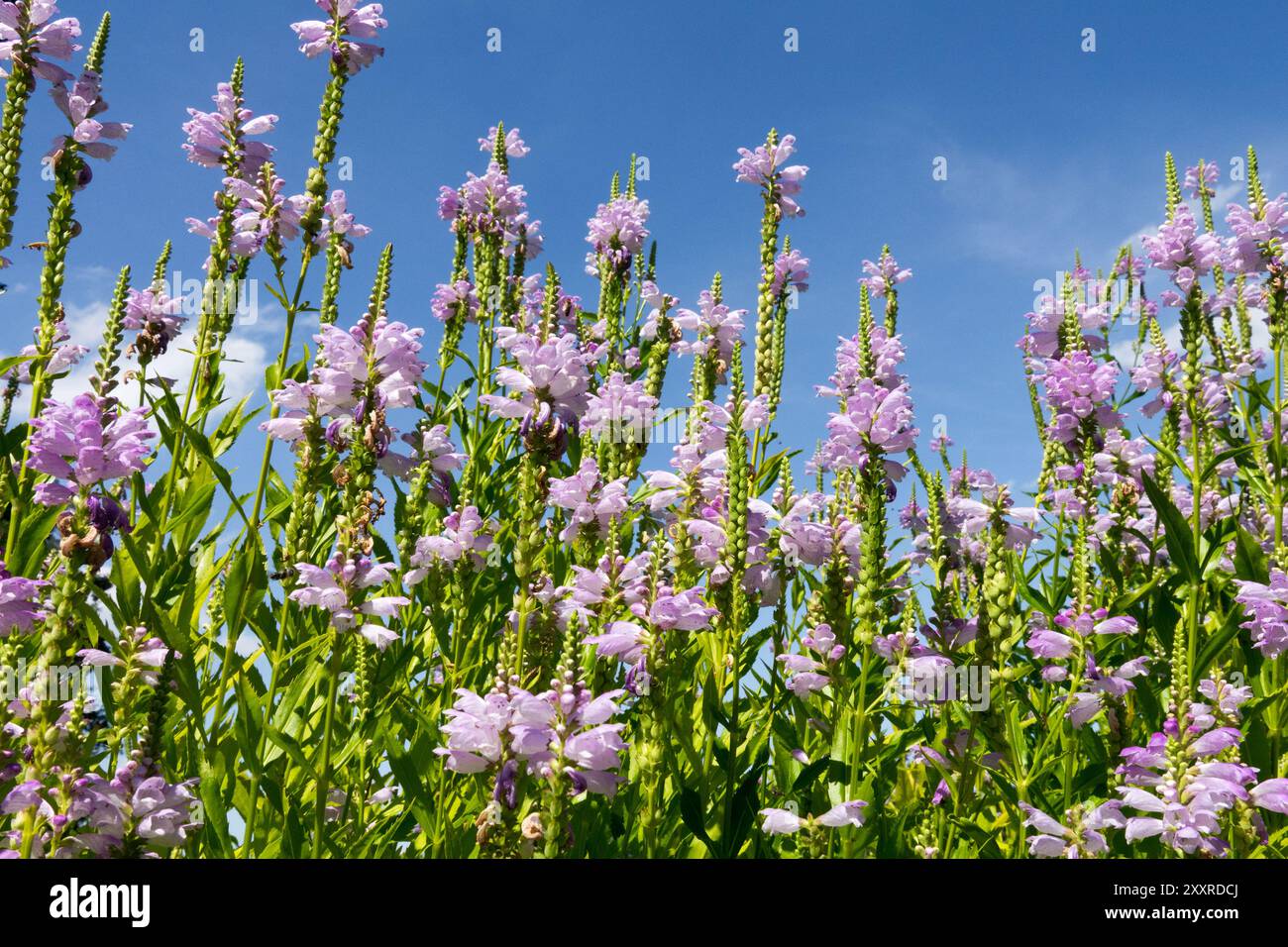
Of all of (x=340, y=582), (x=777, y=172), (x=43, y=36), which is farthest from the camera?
(x=777, y=172)

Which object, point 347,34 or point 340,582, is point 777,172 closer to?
point 347,34

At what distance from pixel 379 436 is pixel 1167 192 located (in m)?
5.38

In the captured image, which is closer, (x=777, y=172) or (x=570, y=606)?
(x=570, y=606)

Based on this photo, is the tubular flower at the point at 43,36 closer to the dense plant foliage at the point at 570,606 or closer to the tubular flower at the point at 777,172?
the dense plant foliage at the point at 570,606

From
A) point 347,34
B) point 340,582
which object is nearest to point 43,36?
point 347,34

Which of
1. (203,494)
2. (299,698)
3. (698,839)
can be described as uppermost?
(203,494)

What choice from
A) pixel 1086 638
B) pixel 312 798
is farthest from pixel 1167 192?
pixel 312 798

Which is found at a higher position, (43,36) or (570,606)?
(43,36)

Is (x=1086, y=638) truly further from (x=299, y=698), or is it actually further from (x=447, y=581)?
(x=299, y=698)

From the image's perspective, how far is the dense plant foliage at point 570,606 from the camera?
9.55 feet

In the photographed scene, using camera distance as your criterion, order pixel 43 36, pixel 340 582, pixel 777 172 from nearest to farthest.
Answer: pixel 340 582
pixel 43 36
pixel 777 172

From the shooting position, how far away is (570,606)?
3.25 m

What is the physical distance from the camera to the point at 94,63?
393 centimetres
